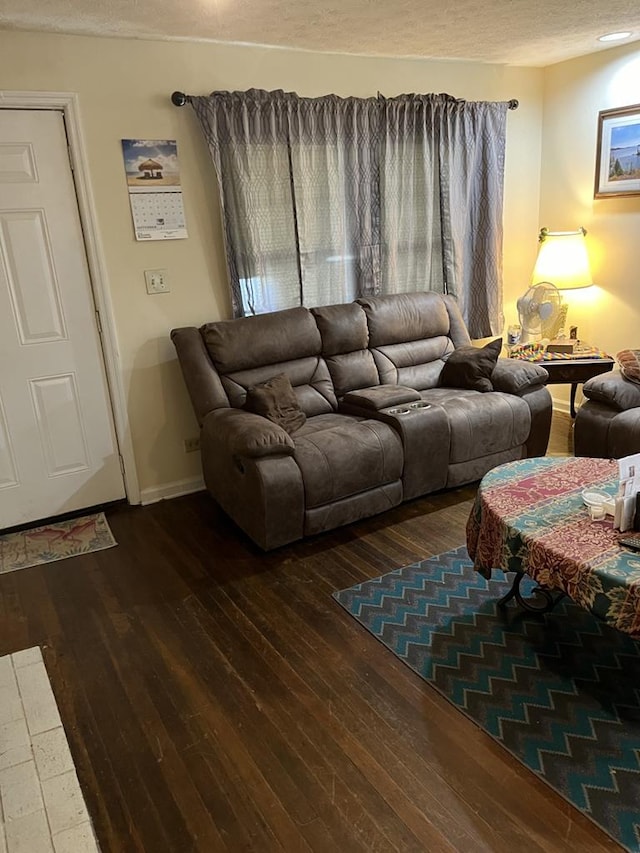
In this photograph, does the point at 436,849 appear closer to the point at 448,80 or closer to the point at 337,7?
the point at 337,7

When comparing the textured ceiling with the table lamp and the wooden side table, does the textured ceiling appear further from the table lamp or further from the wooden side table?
the wooden side table

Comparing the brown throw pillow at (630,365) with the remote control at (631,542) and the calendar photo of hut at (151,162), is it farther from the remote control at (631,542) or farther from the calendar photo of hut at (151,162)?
the calendar photo of hut at (151,162)

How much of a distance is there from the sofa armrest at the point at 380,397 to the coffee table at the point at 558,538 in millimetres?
970

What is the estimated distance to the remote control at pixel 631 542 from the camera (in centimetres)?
193

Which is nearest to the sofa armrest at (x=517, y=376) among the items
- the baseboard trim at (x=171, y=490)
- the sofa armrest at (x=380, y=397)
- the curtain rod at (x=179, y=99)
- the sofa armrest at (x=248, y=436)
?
the sofa armrest at (x=380, y=397)

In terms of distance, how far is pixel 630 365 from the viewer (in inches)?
138

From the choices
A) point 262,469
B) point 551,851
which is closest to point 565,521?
point 551,851

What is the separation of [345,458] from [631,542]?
1392 millimetres

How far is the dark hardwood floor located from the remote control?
28.6 inches

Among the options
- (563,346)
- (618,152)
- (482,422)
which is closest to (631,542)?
(482,422)

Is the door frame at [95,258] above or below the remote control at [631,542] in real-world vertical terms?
above

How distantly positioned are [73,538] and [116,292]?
1.32 meters

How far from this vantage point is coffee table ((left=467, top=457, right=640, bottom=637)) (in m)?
1.83

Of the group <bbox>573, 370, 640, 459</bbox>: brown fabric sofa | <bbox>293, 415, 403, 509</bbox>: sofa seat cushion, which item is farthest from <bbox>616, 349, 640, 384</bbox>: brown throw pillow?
<bbox>293, 415, 403, 509</bbox>: sofa seat cushion
